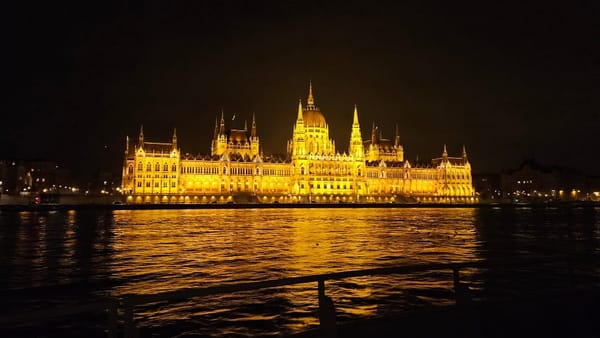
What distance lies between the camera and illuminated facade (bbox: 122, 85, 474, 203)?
126312mm

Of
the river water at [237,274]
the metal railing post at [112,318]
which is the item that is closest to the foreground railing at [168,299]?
the metal railing post at [112,318]

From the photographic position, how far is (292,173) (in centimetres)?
14350

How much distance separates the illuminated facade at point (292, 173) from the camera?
12631cm

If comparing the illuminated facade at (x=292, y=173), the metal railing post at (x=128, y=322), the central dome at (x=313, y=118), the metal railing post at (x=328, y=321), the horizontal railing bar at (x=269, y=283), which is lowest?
the metal railing post at (x=328, y=321)

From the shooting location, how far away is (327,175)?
473 ft

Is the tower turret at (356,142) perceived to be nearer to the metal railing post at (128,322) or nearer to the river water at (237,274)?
the river water at (237,274)

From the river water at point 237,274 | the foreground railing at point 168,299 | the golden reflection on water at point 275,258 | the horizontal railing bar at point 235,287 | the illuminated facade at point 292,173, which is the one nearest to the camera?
the foreground railing at point 168,299

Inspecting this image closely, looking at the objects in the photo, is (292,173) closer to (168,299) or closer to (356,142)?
(356,142)

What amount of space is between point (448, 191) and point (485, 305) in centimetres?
16210

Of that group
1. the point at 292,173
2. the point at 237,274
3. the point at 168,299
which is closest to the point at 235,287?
the point at 168,299

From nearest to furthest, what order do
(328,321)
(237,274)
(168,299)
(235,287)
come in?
(168,299)
(235,287)
(328,321)
(237,274)

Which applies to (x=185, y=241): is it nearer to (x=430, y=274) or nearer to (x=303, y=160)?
(x=430, y=274)

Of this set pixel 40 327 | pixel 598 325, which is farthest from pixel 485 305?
pixel 40 327

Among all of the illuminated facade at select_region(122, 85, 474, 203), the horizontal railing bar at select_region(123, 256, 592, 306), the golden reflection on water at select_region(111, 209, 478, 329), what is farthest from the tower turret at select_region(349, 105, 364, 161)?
the horizontal railing bar at select_region(123, 256, 592, 306)
